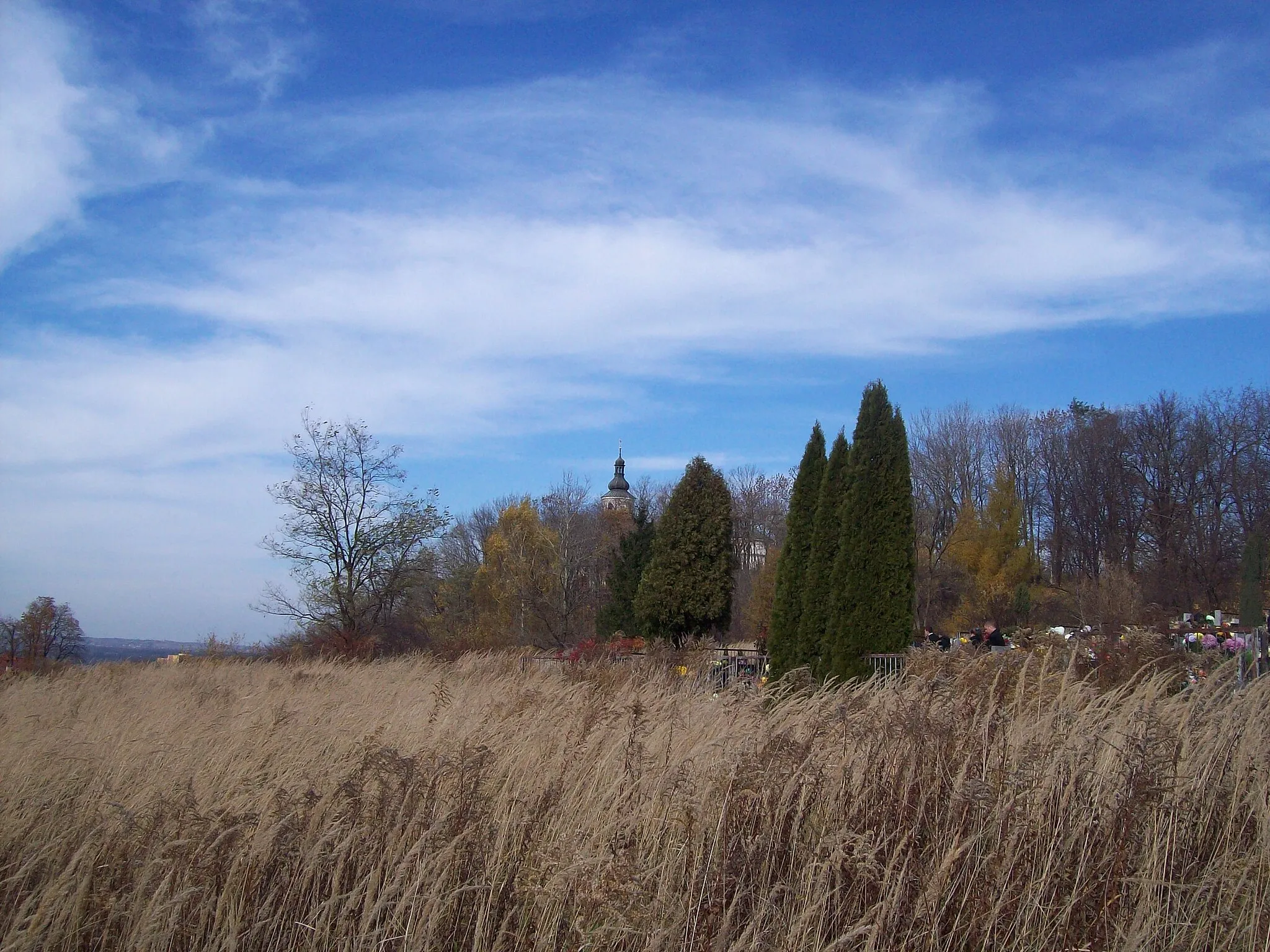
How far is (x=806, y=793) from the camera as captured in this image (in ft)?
11.0

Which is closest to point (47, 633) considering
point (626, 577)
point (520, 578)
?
point (626, 577)

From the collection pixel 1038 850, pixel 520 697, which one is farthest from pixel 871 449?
pixel 1038 850

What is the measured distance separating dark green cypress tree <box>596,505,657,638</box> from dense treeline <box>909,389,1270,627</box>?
11157 mm

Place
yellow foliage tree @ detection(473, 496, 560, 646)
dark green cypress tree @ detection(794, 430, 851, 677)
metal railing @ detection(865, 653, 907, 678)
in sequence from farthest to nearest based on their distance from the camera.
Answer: yellow foliage tree @ detection(473, 496, 560, 646), dark green cypress tree @ detection(794, 430, 851, 677), metal railing @ detection(865, 653, 907, 678)

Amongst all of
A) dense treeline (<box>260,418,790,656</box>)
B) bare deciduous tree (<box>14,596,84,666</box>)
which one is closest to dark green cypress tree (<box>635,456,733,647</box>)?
dense treeline (<box>260,418,790,656</box>)

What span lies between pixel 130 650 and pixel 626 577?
14706 mm

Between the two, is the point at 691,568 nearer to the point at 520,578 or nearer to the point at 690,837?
the point at 520,578

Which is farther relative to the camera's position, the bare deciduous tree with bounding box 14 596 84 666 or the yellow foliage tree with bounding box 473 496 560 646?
the yellow foliage tree with bounding box 473 496 560 646

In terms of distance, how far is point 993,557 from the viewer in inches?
1384

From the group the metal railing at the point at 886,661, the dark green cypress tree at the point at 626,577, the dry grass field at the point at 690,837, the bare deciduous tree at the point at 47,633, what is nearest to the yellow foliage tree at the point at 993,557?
the dark green cypress tree at the point at 626,577

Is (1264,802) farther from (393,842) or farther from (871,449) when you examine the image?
(871,449)

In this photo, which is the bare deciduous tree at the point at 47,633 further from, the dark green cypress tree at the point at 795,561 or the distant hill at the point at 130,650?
the dark green cypress tree at the point at 795,561

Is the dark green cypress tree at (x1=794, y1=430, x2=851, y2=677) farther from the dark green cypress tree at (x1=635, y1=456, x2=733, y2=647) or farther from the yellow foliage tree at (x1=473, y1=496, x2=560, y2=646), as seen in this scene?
the yellow foliage tree at (x1=473, y1=496, x2=560, y2=646)

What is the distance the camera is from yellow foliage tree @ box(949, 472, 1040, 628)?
34400 mm
